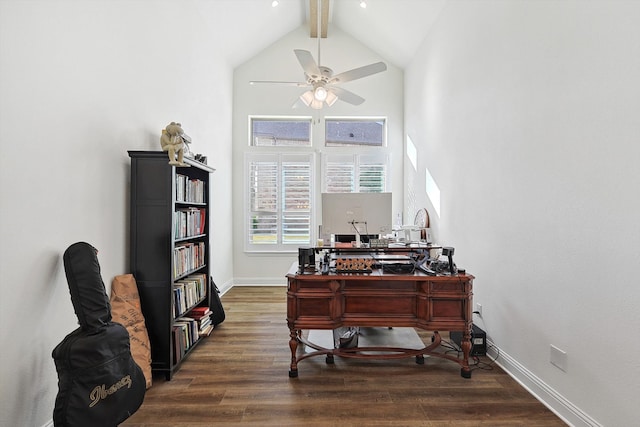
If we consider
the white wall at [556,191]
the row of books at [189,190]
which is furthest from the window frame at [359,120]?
the row of books at [189,190]

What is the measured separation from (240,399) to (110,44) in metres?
2.76

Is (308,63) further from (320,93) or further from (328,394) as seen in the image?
(328,394)

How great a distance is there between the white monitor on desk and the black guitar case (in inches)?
70.0

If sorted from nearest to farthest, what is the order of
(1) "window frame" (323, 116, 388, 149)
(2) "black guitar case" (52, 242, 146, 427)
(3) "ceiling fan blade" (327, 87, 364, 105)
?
1. (2) "black guitar case" (52, 242, 146, 427)
2. (3) "ceiling fan blade" (327, 87, 364, 105)
3. (1) "window frame" (323, 116, 388, 149)

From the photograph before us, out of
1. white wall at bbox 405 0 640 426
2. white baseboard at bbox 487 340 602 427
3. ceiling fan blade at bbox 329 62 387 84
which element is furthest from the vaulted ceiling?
white baseboard at bbox 487 340 602 427

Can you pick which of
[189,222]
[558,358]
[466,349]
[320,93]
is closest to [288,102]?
[320,93]

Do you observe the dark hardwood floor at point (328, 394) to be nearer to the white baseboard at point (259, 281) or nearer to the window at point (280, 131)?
the white baseboard at point (259, 281)

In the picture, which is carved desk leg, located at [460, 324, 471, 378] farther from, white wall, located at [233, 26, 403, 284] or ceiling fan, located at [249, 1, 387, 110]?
white wall, located at [233, 26, 403, 284]

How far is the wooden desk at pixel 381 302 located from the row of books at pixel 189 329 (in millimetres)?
965

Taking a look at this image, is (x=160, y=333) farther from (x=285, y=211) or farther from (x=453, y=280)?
(x=285, y=211)

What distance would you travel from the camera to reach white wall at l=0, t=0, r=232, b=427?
4.97 ft

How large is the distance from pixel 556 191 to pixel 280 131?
4472mm

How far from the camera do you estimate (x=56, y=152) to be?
5.78 ft

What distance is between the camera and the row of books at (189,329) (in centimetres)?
251
